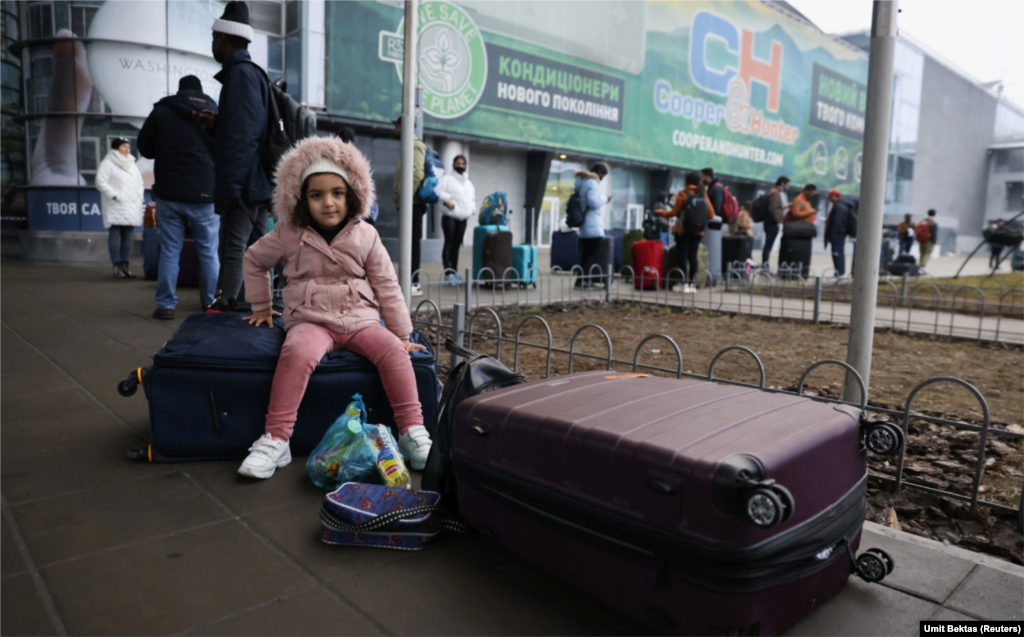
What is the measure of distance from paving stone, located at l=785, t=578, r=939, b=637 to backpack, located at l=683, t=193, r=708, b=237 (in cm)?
895

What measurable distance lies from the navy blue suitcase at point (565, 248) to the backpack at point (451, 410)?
1139 centimetres

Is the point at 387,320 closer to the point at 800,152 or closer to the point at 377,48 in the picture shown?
the point at 377,48

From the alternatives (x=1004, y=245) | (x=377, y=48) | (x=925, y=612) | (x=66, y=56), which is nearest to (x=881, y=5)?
(x=1004, y=245)

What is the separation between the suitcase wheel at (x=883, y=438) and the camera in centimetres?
184

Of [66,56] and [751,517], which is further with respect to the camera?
[66,56]

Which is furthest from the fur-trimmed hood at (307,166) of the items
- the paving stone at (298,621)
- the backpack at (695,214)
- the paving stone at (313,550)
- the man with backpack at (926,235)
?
the man with backpack at (926,235)

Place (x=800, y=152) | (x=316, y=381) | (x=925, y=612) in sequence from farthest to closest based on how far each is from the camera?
(x=800, y=152)
(x=316, y=381)
(x=925, y=612)

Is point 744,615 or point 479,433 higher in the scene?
point 479,433

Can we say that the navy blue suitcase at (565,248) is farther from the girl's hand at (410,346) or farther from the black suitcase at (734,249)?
the girl's hand at (410,346)

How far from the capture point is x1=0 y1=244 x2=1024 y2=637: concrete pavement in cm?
179

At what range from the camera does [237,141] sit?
185 inches

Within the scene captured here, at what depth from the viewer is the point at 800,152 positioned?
107 ft

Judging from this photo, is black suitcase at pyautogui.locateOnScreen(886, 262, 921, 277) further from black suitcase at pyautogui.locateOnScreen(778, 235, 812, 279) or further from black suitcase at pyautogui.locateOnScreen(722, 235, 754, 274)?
black suitcase at pyautogui.locateOnScreen(722, 235, 754, 274)

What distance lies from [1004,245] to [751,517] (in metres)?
0.70
